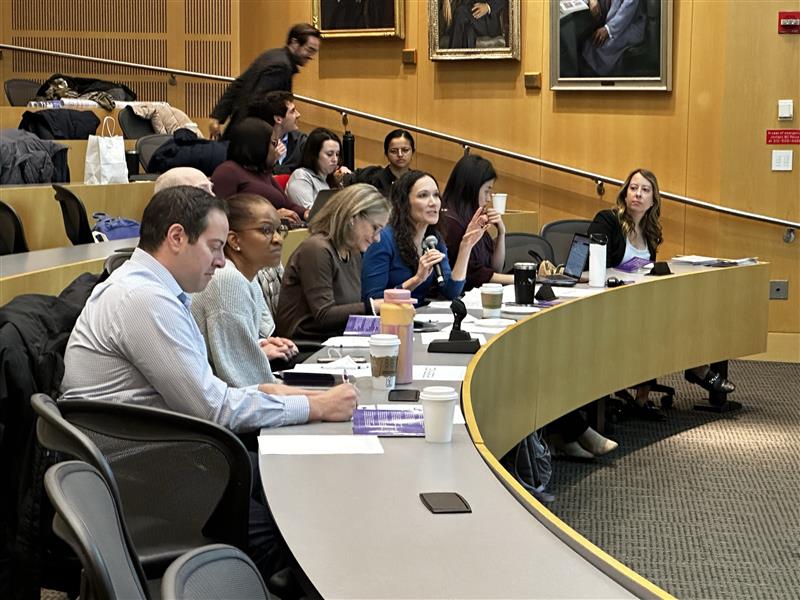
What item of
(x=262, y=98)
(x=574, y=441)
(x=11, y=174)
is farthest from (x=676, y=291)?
(x=11, y=174)

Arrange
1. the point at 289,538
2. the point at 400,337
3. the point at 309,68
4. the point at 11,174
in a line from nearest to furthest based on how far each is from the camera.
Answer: the point at 289,538
the point at 400,337
the point at 11,174
the point at 309,68

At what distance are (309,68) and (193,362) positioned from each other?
7535 millimetres

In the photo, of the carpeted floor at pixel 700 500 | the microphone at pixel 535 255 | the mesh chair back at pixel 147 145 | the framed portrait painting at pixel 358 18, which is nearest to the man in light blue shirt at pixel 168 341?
the carpeted floor at pixel 700 500

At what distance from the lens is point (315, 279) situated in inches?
179

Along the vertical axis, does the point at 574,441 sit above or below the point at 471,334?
below

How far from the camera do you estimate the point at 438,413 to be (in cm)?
254

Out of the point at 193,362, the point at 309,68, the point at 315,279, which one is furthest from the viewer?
the point at 309,68

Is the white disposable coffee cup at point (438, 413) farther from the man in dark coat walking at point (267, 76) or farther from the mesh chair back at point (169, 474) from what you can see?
the man in dark coat walking at point (267, 76)

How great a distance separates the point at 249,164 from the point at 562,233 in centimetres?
219

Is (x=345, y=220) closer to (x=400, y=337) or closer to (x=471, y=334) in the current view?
(x=471, y=334)

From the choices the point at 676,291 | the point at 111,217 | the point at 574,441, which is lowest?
the point at 574,441

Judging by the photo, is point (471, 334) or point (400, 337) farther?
point (471, 334)

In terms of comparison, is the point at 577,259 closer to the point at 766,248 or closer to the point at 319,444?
the point at 766,248

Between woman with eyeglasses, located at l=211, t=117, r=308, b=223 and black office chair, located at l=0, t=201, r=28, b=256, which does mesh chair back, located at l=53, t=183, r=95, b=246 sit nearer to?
black office chair, located at l=0, t=201, r=28, b=256
